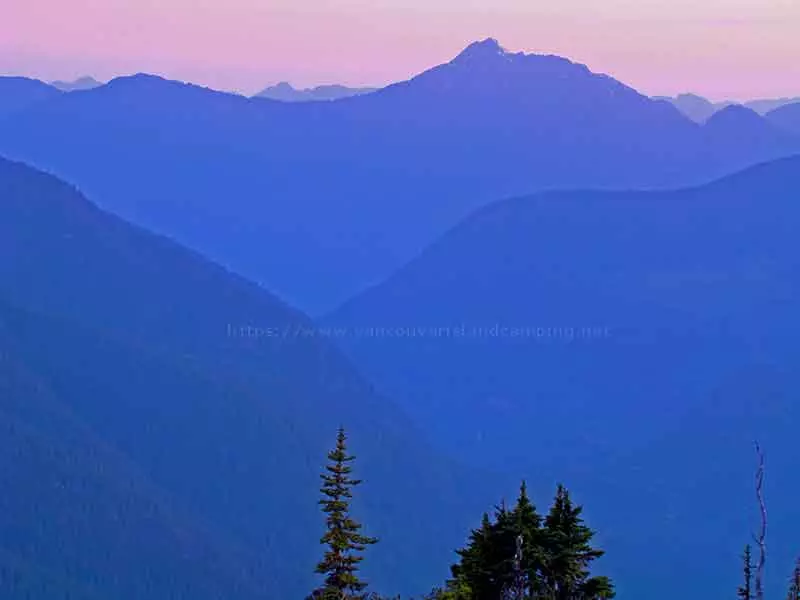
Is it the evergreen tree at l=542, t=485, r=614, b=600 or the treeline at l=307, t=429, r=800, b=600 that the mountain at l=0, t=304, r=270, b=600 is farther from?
the evergreen tree at l=542, t=485, r=614, b=600

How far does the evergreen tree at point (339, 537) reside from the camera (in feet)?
52.6

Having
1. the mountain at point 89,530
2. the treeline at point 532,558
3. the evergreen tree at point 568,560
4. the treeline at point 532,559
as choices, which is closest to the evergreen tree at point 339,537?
the treeline at point 532,559

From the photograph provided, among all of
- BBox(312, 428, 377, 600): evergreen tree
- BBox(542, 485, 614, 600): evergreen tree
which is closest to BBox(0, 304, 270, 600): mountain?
BBox(542, 485, 614, 600): evergreen tree

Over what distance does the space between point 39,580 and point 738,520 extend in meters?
107

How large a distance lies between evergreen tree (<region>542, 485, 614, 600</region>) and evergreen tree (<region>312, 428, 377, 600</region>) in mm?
4748

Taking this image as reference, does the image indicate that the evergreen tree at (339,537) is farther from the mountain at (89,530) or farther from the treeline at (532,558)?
the mountain at (89,530)

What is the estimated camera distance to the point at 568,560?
20.5 m

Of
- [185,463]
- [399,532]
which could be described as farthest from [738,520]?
[185,463]

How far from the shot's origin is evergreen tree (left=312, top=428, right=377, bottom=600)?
52.6 ft

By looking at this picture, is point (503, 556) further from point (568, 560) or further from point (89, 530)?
point (89, 530)

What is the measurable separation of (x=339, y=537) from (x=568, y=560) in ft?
18.4

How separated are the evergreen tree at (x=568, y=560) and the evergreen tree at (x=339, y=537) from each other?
4.75m

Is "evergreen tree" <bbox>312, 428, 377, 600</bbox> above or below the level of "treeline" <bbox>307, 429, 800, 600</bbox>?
below

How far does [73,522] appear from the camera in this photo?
16562 centimetres
